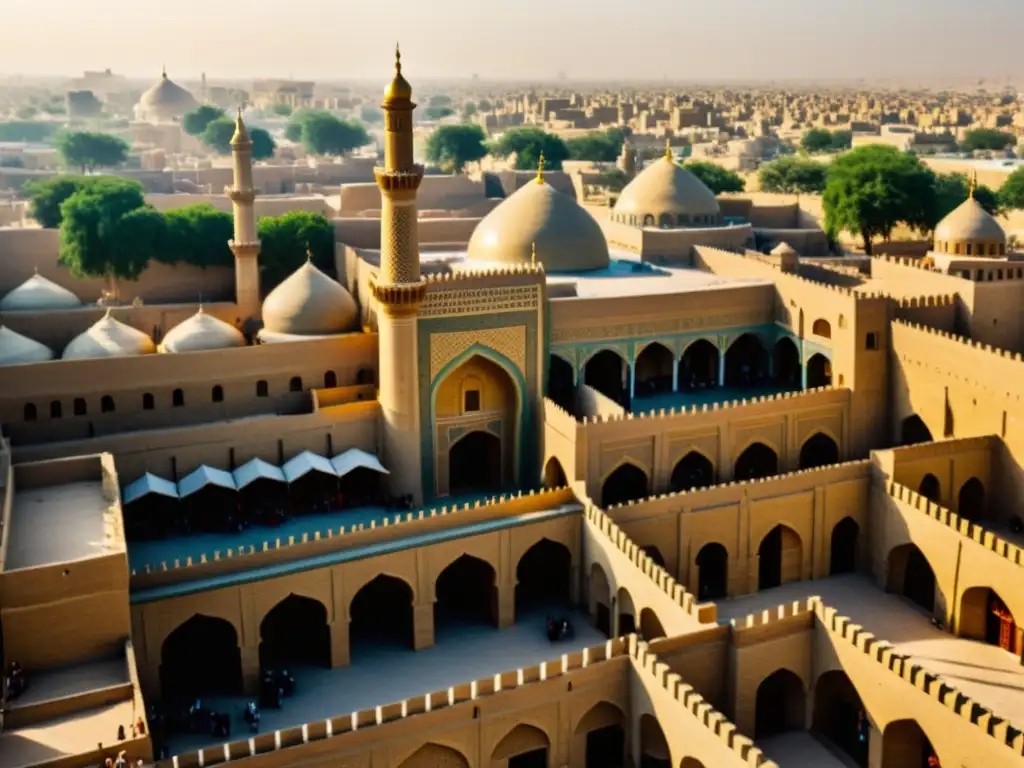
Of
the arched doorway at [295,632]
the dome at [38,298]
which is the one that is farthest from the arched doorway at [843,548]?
the dome at [38,298]

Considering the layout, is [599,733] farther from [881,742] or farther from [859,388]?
[859,388]

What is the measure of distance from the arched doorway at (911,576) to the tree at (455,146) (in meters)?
49.0

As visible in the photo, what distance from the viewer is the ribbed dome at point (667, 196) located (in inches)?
1329

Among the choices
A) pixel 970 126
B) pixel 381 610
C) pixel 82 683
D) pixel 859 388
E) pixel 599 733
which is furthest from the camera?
pixel 970 126

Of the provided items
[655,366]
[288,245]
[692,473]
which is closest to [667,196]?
[655,366]

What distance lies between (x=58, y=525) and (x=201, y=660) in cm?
344

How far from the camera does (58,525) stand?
1723cm

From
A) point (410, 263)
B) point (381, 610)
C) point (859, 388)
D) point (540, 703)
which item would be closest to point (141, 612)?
point (381, 610)

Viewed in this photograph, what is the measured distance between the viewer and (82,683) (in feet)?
48.7

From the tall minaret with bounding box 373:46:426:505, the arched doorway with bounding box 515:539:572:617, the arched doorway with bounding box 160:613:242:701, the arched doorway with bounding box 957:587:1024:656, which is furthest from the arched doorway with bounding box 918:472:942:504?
the arched doorway with bounding box 160:613:242:701

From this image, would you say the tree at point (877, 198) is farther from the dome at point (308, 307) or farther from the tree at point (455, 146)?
the tree at point (455, 146)

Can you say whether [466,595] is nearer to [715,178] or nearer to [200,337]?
[200,337]

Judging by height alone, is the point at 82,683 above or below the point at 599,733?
above

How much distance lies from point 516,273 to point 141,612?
10.5 meters
